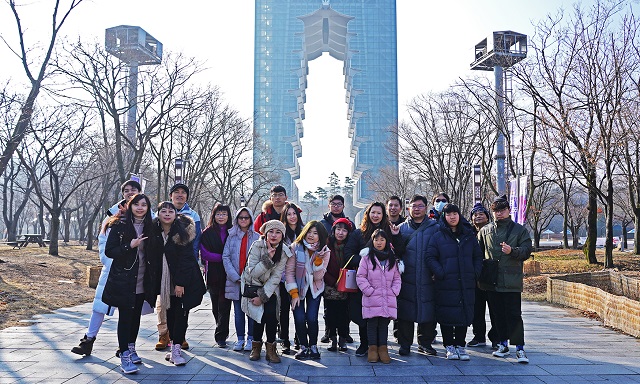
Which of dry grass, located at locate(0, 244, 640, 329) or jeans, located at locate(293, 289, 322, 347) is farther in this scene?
dry grass, located at locate(0, 244, 640, 329)

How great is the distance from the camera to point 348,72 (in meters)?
108

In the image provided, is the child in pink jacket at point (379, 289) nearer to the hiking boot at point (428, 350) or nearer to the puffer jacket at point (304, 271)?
the puffer jacket at point (304, 271)

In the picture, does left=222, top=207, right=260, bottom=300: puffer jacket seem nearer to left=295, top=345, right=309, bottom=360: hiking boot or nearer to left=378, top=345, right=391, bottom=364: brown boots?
left=295, top=345, right=309, bottom=360: hiking boot

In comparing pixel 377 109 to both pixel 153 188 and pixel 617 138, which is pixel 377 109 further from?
pixel 617 138

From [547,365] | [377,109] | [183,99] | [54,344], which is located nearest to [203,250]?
[54,344]

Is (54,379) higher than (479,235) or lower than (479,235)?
lower

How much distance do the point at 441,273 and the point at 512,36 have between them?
31505 millimetres

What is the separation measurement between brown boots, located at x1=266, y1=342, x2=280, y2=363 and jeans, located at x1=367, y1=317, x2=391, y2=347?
3.12 feet

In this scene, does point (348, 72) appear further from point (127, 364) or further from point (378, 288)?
point (127, 364)

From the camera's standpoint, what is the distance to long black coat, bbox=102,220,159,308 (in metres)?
5.12

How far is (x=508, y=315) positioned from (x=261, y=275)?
2600mm

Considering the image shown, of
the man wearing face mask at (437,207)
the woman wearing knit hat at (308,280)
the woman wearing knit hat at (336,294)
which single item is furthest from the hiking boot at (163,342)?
the man wearing face mask at (437,207)

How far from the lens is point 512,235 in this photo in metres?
5.81

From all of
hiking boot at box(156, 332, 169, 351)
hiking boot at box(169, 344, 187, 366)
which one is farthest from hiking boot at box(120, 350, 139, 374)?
hiking boot at box(156, 332, 169, 351)
